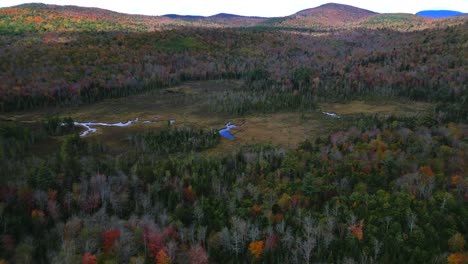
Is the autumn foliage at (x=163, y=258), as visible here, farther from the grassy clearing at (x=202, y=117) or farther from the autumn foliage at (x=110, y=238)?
the grassy clearing at (x=202, y=117)

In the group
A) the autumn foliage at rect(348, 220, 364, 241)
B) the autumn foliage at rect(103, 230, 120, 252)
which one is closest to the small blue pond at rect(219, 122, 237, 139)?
the autumn foliage at rect(348, 220, 364, 241)

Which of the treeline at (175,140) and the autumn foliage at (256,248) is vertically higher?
the treeline at (175,140)

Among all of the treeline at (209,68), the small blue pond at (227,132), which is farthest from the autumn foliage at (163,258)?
the treeline at (209,68)

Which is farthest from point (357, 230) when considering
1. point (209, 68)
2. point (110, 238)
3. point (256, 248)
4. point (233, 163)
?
point (209, 68)

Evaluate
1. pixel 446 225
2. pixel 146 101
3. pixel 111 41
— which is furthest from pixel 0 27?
pixel 446 225

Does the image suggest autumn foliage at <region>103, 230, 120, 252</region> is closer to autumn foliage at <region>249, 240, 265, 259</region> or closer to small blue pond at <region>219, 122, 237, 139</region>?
autumn foliage at <region>249, 240, 265, 259</region>

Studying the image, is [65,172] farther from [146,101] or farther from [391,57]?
[391,57]

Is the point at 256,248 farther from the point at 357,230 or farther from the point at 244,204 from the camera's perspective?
the point at 357,230
